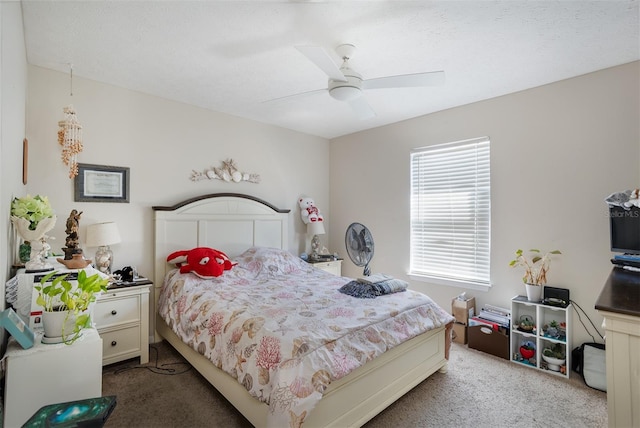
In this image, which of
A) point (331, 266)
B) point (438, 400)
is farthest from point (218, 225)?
point (438, 400)

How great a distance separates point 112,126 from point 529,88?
405cm

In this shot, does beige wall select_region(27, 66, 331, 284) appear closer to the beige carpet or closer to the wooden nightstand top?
the wooden nightstand top

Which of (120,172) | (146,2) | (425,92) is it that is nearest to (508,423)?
(425,92)

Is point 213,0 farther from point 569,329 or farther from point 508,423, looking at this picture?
point 569,329

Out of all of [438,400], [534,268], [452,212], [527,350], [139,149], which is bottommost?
[438,400]

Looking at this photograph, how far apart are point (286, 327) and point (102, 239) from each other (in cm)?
190

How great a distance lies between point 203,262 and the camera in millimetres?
2859

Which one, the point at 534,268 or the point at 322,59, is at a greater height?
the point at 322,59

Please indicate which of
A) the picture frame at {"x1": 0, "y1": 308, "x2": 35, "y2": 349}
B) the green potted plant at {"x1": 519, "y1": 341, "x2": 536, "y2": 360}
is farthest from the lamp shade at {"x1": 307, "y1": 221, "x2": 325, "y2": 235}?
the picture frame at {"x1": 0, "y1": 308, "x2": 35, "y2": 349}

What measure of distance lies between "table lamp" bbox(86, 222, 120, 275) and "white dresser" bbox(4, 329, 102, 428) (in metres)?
1.29

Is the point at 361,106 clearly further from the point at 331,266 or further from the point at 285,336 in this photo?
the point at 331,266

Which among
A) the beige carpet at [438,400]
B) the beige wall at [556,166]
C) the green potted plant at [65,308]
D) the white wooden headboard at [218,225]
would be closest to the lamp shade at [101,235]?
the white wooden headboard at [218,225]

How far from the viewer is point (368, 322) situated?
6.32ft

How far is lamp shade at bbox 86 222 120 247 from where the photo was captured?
2558 mm
